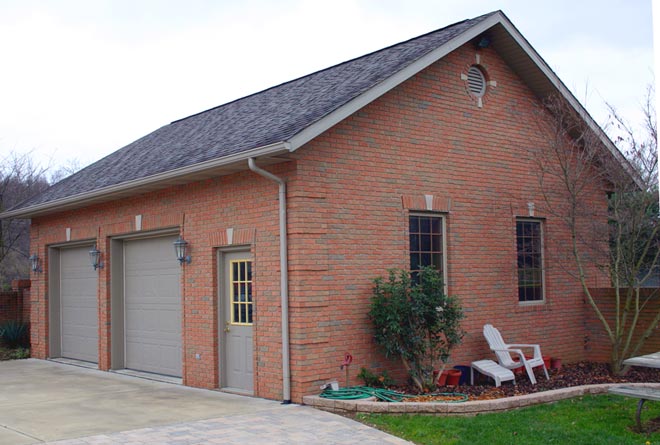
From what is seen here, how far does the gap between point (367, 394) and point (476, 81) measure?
20.0 ft

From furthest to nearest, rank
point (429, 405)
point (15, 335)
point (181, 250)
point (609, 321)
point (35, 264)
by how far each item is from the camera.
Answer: point (15, 335) → point (35, 264) → point (609, 321) → point (181, 250) → point (429, 405)

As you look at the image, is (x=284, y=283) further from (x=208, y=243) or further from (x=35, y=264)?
(x=35, y=264)

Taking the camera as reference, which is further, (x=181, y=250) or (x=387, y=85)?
(x=181, y=250)

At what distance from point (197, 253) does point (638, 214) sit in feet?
23.7

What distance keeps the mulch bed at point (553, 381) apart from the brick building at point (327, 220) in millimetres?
578

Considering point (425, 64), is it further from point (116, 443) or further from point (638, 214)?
point (116, 443)

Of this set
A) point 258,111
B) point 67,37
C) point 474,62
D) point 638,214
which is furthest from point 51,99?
point 638,214

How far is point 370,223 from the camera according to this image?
10938mm

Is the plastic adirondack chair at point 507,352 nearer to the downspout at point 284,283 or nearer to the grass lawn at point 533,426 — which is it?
the grass lawn at point 533,426

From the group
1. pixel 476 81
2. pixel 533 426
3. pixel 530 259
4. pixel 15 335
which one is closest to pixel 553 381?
pixel 530 259

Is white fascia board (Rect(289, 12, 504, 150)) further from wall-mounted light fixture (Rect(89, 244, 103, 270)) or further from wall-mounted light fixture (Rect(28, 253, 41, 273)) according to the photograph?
wall-mounted light fixture (Rect(28, 253, 41, 273))

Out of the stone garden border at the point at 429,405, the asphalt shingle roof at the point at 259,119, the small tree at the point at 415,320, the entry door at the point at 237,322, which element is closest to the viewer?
the stone garden border at the point at 429,405

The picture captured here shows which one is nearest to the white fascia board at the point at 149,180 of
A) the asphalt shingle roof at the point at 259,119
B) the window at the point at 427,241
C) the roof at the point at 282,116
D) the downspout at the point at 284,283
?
the roof at the point at 282,116

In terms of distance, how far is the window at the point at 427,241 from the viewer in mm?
11703
